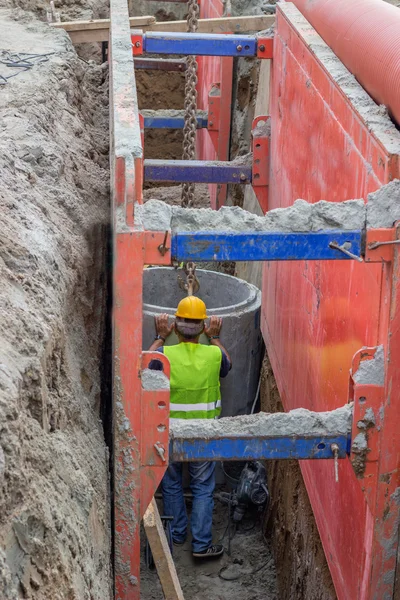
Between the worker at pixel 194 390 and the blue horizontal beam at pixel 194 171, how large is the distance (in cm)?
117

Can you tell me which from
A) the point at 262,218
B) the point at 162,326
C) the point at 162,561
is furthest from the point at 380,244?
the point at 162,326

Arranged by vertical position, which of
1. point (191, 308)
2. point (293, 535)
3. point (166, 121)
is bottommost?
point (293, 535)

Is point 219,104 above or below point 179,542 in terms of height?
above

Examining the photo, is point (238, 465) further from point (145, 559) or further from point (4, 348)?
point (4, 348)

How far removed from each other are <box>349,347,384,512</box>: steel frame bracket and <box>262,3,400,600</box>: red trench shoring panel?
0.12 ft

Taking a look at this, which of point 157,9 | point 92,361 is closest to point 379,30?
point 92,361

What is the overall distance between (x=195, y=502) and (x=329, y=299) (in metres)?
2.81

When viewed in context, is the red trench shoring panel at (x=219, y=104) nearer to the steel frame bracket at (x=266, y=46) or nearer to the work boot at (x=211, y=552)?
the steel frame bracket at (x=266, y=46)

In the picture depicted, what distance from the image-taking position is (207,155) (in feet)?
37.3

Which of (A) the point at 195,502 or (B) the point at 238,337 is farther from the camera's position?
(B) the point at 238,337

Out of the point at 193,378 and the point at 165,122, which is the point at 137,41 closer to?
the point at 165,122

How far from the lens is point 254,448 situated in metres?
4.14

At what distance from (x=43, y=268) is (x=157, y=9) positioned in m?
10.5

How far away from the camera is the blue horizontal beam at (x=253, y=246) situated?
3793 mm
